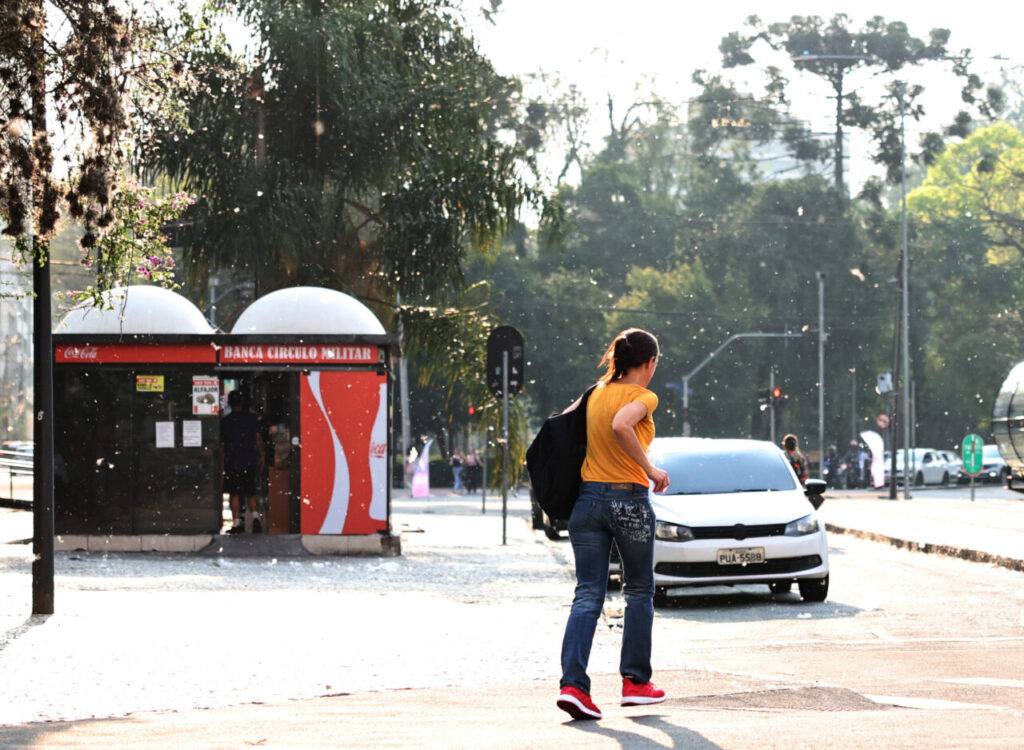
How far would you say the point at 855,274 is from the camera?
74188mm

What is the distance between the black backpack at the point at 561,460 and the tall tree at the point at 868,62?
162 feet

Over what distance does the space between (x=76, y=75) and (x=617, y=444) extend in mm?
4227

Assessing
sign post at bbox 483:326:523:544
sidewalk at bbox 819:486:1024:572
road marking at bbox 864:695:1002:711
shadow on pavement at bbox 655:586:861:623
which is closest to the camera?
road marking at bbox 864:695:1002:711

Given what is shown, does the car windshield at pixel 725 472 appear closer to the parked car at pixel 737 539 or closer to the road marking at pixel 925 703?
the parked car at pixel 737 539

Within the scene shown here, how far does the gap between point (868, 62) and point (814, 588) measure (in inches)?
2148

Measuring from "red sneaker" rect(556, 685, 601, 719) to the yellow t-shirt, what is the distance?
37.9 inches

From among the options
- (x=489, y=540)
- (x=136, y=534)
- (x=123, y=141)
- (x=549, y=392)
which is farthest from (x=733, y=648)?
(x=549, y=392)

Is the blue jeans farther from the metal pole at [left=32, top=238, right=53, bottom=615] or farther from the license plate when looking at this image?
the license plate

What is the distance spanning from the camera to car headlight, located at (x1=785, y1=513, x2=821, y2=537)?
48.8 ft

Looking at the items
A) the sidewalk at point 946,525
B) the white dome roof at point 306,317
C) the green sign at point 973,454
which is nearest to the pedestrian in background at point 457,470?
the sidewalk at point 946,525

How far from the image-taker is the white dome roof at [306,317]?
836 inches

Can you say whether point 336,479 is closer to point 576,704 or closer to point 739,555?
point 739,555

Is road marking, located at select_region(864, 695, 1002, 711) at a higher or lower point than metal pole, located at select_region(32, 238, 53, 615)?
lower

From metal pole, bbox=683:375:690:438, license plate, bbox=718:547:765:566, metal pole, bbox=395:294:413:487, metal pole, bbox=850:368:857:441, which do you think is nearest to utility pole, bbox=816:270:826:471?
metal pole, bbox=850:368:857:441
